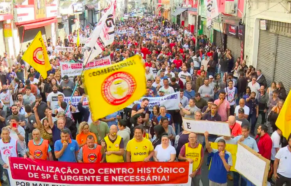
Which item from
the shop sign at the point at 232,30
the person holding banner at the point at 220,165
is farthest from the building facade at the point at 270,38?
the person holding banner at the point at 220,165

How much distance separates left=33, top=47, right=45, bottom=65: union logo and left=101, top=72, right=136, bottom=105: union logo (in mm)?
5928

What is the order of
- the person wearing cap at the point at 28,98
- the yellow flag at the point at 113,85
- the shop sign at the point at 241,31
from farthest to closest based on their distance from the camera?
the shop sign at the point at 241,31
the person wearing cap at the point at 28,98
the yellow flag at the point at 113,85

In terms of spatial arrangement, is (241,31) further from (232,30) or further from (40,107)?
(40,107)

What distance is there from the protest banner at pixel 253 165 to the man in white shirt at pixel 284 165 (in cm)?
64

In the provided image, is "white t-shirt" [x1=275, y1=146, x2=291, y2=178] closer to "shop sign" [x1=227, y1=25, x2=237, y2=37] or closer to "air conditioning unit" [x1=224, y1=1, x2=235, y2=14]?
"shop sign" [x1=227, y1=25, x2=237, y2=37]

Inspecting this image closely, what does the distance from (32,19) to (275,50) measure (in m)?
18.5

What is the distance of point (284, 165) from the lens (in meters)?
5.68

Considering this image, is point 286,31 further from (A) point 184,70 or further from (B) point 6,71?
(B) point 6,71

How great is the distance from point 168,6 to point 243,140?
61271 millimetres

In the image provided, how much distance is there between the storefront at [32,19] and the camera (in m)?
23.7

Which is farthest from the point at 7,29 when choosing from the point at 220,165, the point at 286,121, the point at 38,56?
the point at 286,121

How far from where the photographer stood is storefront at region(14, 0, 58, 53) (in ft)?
77.8

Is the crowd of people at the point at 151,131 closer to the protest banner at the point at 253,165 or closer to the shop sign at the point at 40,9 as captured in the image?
the protest banner at the point at 253,165

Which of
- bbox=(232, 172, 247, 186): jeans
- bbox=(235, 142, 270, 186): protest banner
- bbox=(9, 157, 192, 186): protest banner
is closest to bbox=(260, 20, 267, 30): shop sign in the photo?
bbox=(232, 172, 247, 186): jeans
